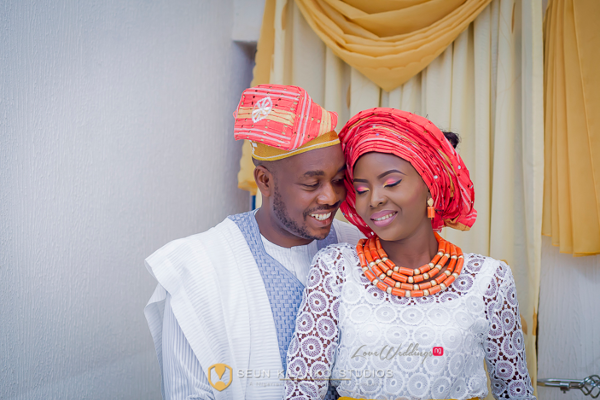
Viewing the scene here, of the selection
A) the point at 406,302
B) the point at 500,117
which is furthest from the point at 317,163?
the point at 500,117

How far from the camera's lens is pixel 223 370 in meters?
1.60

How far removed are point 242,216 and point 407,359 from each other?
35.9 inches

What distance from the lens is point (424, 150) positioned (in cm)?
151

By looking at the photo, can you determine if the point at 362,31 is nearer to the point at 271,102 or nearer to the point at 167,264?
the point at 271,102

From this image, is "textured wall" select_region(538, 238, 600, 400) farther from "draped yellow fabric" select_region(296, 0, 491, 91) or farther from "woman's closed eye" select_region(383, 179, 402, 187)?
"woman's closed eye" select_region(383, 179, 402, 187)

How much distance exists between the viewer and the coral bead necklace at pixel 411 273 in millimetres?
1475

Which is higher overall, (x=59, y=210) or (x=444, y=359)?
(x=59, y=210)

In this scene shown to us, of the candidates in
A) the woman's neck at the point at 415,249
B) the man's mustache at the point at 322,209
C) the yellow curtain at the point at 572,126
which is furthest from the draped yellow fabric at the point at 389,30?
the woman's neck at the point at 415,249

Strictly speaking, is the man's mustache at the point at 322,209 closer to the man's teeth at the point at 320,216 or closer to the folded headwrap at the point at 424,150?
the man's teeth at the point at 320,216

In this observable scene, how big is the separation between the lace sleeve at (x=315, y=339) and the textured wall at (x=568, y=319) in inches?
57.4

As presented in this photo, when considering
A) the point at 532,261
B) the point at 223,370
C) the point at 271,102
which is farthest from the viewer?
the point at 532,261

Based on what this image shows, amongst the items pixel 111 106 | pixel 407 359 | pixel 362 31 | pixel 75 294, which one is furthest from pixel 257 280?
A: pixel 362 31

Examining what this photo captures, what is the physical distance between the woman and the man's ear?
0.39 metres

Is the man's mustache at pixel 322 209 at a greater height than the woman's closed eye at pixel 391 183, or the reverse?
the woman's closed eye at pixel 391 183
